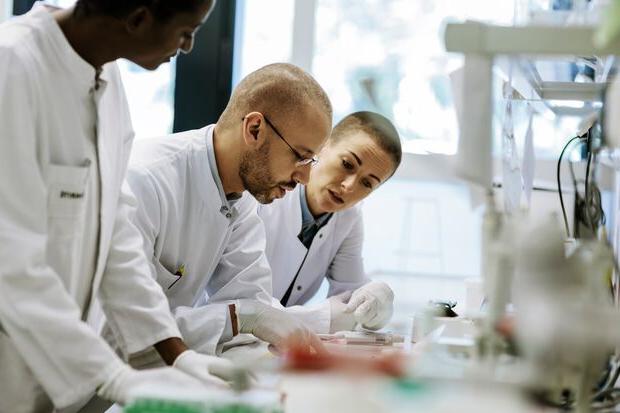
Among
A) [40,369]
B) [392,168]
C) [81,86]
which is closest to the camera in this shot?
[40,369]

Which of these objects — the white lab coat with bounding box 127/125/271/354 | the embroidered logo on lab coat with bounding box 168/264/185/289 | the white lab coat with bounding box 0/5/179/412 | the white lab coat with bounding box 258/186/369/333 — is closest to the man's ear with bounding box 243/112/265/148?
the white lab coat with bounding box 127/125/271/354

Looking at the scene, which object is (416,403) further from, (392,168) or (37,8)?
(392,168)

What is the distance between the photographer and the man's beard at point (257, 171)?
224cm

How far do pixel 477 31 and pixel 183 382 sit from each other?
77cm

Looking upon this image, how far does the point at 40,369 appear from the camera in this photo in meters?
1.42

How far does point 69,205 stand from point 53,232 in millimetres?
57

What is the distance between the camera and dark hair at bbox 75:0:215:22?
1440mm

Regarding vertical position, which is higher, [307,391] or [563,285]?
[563,285]

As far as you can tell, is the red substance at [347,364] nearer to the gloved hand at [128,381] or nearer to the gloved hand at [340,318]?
the gloved hand at [128,381]

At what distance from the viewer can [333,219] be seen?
3.05 meters

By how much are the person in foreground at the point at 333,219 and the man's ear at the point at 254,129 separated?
0.62 meters

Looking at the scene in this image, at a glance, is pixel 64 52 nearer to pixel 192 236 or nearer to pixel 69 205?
pixel 69 205

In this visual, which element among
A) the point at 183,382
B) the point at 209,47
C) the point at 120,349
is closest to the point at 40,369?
the point at 183,382

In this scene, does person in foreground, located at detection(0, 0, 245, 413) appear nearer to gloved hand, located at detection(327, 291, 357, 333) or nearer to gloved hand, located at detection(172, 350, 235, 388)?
gloved hand, located at detection(172, 350, 235, 388)
